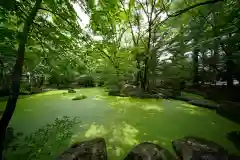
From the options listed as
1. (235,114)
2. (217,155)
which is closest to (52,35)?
(217,155)

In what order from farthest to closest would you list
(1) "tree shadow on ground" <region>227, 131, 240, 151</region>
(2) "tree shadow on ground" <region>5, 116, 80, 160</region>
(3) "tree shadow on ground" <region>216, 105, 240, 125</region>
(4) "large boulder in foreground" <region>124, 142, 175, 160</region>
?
(3) "tree shadow on ground" <region>216, 105, 240, 125</region> → (1) "tree shadow on ground" <region>227, 131, 240, 151</region> → (2) "tree shadow on ground" <region>5, 116, 80, 160</region> → (4) "large boulder in foreground" <region>124, 142, 175, 160</region>

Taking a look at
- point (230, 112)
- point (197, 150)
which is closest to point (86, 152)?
point (197, 150)

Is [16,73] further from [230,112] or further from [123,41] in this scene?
[123,41]

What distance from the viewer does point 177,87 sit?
22.3 ft

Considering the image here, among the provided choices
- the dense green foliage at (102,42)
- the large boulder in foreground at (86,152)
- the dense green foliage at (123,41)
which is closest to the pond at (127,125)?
→ the large boulder in foreground at (86,152)

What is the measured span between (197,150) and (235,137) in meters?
0.84

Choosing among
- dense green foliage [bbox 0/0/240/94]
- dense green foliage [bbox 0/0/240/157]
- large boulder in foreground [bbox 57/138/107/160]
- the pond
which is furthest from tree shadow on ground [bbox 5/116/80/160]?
dense green foliage [bbox 0/0/240/94]

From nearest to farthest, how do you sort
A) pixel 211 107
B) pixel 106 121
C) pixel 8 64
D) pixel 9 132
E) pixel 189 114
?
pixel 8 64 < pixel 9 132 < pixel 106 121 < pixel 189 114 < pixel 211 107

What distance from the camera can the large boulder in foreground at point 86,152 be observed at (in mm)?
1602

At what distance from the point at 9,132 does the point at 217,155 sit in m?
2.54

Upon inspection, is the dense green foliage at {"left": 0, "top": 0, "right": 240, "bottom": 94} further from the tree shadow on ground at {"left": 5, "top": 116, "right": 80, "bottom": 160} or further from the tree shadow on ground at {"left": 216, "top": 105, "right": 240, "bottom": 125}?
the tree shadow on ground at {"left": 216, "top": 105, "right": 240, "bottom": 125}

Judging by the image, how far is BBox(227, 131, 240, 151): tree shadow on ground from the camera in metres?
1.95

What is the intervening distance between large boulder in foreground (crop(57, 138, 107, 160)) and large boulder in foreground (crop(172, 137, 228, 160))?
845mm

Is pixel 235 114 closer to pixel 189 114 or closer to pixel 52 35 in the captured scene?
pixel 189 114
